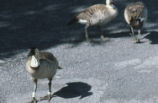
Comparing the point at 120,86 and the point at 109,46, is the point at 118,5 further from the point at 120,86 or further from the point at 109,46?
the point at 120,86

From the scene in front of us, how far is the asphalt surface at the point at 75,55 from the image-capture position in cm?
730

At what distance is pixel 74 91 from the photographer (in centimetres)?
741

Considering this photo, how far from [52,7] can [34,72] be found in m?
4.13

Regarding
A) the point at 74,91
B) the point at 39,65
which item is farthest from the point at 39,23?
the point at 39,65

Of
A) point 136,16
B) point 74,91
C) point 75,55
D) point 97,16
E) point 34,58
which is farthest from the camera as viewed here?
point 97,16

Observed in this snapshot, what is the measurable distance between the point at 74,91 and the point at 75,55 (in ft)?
4.56

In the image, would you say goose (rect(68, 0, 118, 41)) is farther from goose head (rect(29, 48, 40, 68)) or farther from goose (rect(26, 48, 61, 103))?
goose head (rect(29, 48, 40, 68))

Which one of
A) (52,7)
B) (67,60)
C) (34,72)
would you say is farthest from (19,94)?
(52,7)

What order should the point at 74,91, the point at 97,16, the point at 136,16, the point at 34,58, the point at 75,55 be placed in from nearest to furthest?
the point at 34,58
the point at 74,91
the point at 75,55
the point at 136,16
the point at 97,16

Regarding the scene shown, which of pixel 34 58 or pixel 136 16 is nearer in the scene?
pixel 34 58

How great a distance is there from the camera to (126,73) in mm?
7840

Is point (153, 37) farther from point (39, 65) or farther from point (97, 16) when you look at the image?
point (39, 65)

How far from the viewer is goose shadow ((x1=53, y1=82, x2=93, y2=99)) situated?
728 centimetres

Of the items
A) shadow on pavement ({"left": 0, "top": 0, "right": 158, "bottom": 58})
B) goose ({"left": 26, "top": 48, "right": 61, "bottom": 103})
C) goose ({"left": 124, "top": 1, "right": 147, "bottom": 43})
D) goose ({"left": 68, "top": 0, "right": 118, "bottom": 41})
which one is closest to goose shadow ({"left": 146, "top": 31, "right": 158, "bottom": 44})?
goose ({"left": 124, "top": 1, "right": 147, "bottom": 43})
